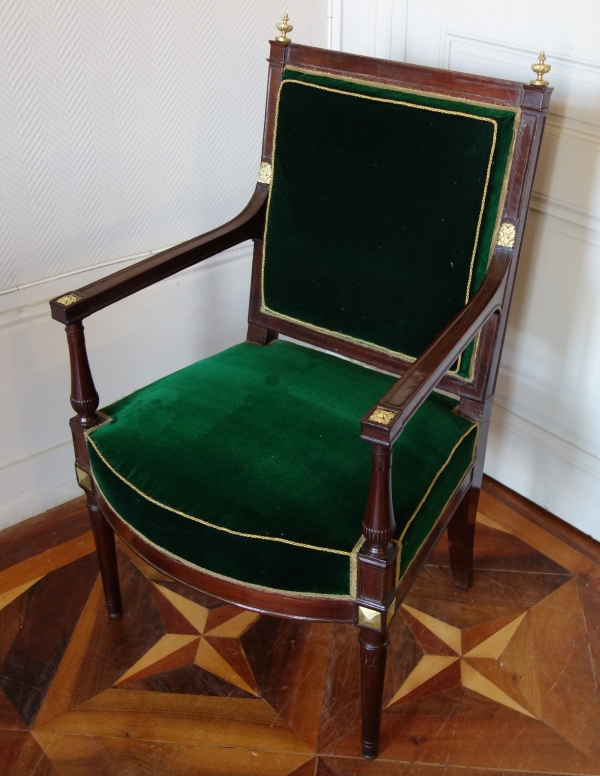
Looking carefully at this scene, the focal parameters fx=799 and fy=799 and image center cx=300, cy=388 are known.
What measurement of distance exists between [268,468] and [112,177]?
2.68 feet

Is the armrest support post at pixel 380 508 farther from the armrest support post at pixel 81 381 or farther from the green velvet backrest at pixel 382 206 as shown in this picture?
the armrest support post at pixel 81 381

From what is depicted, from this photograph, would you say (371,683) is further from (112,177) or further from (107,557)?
(112,177)

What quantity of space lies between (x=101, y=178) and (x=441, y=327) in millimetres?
797

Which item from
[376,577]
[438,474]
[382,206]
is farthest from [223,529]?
[382,206]

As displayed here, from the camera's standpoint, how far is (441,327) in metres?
1.36

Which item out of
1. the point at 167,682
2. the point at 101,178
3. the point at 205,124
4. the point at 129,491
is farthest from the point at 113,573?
the point at 205,124

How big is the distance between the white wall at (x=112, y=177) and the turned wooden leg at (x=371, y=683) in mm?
941

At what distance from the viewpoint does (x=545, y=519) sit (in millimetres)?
1868

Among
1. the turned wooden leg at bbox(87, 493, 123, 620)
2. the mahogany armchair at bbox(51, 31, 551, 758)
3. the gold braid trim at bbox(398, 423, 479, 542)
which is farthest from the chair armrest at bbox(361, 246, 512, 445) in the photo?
the turned wooden leg at bbox(87, 493, 123, 620)

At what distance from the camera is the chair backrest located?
1272 millimetres

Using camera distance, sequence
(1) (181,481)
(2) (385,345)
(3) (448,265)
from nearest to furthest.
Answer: (1) (181,481)
(3) (448,265)
(2) (385,345)

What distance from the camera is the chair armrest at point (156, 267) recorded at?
1264mm

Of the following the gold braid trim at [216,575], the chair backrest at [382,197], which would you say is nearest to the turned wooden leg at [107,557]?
the gold braid trim at [216,575]

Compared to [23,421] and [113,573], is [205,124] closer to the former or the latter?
[23,421]
